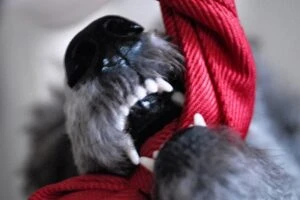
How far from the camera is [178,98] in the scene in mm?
457

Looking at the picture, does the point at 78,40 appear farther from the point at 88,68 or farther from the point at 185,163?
the point at 185,163

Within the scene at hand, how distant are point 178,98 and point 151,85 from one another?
0.10 ft

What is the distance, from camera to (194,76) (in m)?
0.44

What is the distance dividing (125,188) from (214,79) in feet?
0.35

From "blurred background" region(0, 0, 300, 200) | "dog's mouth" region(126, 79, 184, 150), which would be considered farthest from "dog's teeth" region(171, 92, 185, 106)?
"blurred background" region(0, 0, 300, 200)

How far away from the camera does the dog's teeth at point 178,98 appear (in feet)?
1.49

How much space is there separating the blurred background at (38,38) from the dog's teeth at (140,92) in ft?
0.60

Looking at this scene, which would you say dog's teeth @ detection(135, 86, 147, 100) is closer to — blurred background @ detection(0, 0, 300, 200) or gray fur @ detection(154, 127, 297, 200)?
gray fur @ detection(154, 127, 297, 200)

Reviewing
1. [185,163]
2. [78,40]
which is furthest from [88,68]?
[185,163]

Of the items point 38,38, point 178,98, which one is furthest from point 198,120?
point 38,38

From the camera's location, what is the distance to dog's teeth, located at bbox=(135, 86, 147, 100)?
0.43 meters

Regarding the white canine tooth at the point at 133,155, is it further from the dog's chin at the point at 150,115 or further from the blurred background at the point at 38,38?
the blurred background at the point at 38,38

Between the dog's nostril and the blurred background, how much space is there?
0.14m

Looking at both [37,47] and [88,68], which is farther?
[37,47]
